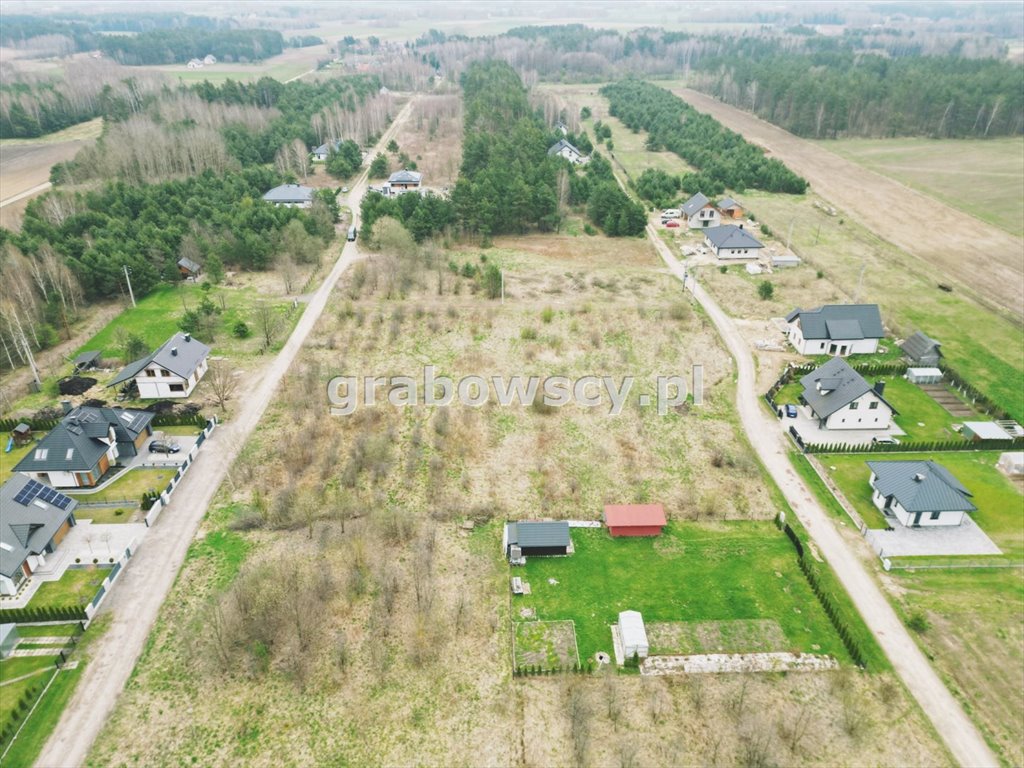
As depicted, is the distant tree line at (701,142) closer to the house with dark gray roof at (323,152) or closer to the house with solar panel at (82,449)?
the house with dark gray roof at (323,152)

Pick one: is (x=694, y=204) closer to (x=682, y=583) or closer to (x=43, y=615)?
(x=682, y=583)

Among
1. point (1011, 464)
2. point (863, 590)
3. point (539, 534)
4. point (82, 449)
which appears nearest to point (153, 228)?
point (82, 449)

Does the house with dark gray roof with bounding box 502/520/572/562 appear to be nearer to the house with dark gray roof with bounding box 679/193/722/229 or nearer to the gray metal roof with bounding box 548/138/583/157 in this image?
the house with dark gray roof with bounding box 679/193/722/229

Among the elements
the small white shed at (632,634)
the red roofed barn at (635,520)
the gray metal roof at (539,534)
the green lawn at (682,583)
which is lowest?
the green lawn at (682,583)

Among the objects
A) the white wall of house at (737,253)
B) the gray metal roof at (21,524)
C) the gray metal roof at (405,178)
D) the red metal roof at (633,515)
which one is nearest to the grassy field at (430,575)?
the red metal roof at (633,515)

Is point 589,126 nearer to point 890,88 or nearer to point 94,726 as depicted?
point 890,88

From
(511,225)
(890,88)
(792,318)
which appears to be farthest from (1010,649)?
(890,88)

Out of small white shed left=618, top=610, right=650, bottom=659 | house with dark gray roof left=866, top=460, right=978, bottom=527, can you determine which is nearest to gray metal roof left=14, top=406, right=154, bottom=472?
small white shed left=618, top=610, right=650, bottom=659
